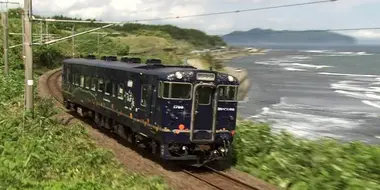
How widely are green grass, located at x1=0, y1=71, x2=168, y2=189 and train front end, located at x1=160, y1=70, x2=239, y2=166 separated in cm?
204

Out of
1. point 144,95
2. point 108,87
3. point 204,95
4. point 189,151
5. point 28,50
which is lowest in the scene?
point 189,151

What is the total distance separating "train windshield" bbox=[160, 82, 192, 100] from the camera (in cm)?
1647

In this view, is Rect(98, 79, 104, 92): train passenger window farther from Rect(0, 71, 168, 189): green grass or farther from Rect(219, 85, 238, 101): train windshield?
Rect(219, 85, 238, 101): train windshield

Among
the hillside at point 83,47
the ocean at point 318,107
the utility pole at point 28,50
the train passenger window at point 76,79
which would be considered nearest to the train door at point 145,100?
the utility pole at point 28,50

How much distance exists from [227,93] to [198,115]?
54.1 inches

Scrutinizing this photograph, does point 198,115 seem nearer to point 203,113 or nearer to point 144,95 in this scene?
point 203,113

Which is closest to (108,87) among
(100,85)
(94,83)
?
(100,85)

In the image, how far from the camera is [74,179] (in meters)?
13.4

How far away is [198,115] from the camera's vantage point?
16750mm

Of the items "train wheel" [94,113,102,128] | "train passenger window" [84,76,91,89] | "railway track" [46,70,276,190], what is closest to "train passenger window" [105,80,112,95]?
"train wheel" [94,113,102,128]

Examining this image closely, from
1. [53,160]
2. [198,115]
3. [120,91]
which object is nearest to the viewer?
[53,160]

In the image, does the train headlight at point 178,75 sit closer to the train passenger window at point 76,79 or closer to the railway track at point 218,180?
the railway track at point 218,180

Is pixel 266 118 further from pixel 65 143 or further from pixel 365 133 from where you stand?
pixel 65 143

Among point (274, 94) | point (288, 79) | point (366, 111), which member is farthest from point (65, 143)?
point (288, 79)
